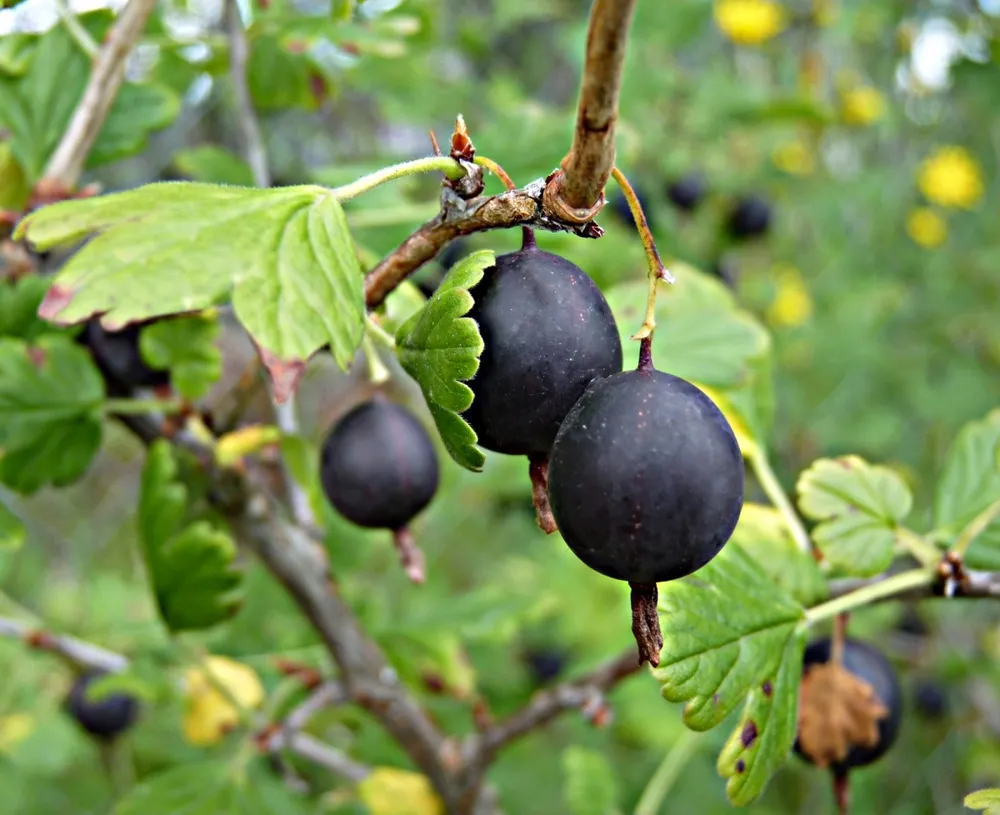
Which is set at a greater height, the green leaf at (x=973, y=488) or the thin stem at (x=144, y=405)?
the thin stem at (x=144, y=405)

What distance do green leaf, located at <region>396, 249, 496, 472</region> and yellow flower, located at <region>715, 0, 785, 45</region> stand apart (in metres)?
3.28

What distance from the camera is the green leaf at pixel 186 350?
97cm

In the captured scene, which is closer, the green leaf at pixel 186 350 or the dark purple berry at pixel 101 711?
the green leaf at pixel 186 350

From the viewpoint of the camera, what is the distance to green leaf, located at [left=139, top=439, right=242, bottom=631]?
Result: 1.01 meters

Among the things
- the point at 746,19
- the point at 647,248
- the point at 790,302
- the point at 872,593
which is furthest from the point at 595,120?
the point at 746,19

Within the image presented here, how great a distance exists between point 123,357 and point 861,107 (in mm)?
3421

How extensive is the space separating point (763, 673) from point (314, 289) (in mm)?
481

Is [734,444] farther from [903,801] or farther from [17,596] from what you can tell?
[17,596]

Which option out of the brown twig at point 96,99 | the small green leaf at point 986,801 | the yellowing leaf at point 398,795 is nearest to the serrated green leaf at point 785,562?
the small green leaf at point 986,801

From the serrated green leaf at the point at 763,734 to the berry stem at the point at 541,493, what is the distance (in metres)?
0.26

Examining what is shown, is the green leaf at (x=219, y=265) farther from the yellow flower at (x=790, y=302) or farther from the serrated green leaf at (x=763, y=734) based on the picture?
the yellow flower at (x=790, y=302)

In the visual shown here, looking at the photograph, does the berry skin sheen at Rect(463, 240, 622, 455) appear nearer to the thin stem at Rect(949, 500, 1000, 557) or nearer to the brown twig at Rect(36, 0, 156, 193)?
the thin stem at Rect(949, 500, 1000, 557)

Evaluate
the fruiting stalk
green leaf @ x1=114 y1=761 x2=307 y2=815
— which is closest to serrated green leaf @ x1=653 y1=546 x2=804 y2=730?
the fruiting stalk

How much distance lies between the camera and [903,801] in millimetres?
3064
